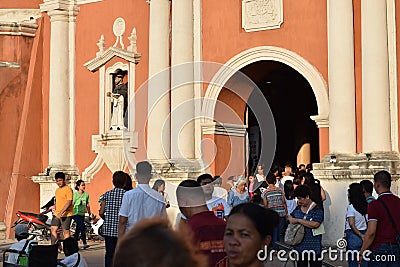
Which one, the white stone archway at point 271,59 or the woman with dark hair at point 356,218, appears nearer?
the woman with dark hair at point 356,218

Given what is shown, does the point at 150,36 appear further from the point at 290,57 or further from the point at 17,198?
the point at 17,198

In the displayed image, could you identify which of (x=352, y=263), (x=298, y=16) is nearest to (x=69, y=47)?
(x=298, y=16)

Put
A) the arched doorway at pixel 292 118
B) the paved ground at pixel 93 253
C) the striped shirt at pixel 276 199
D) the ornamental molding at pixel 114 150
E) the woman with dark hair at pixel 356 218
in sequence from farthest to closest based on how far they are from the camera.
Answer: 1. the arched doorway at pixel 292 118
2. the ornamental molding at pixel 114 150
3. the paved ground at pixel 93 253
4. the striped shirt at pixel 276 199
5. the woman with dark hair at pixel 356 218

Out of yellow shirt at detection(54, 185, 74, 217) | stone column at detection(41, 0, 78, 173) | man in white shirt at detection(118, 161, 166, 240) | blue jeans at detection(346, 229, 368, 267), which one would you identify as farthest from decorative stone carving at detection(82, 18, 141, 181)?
blue jeans at detection(346, 229, 368, 267)

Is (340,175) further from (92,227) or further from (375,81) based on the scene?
(92,227)

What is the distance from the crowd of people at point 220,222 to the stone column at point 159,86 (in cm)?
333

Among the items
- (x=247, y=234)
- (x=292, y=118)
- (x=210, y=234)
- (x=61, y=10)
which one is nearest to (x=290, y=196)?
(x=210, y=234)

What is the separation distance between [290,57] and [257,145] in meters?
3.87

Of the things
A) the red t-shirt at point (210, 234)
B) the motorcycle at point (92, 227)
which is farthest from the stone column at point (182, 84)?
the red t-shirt at point (210, 234)

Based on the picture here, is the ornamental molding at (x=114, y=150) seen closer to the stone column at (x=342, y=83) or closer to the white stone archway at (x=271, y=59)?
A: the white stone archway at (x=271, y=59)

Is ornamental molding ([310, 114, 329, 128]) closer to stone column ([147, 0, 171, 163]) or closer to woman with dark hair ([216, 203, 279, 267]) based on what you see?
stone column ([147, 0, 171, 163])

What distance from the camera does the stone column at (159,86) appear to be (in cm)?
1659

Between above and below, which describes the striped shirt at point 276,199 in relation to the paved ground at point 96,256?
above

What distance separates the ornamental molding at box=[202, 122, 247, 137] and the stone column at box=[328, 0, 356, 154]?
2952 mm
